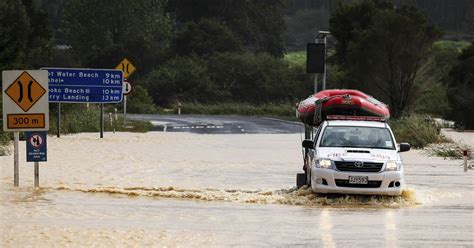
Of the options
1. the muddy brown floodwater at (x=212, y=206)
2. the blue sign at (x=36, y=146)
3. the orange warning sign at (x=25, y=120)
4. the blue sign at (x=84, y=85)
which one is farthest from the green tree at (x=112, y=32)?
the orange warning sign at (x=25, y=120)

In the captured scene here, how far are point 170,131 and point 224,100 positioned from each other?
41.1 m

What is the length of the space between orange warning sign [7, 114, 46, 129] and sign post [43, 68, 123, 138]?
20089mm

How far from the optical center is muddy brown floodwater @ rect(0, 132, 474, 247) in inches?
566

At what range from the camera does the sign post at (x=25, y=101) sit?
2084 cm

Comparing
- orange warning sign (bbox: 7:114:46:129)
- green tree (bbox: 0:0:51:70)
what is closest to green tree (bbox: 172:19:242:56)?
green tree (bbox: 0:0:51:70)

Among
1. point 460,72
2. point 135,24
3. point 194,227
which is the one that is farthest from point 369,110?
point 135,24

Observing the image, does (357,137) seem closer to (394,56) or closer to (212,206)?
(212,206)

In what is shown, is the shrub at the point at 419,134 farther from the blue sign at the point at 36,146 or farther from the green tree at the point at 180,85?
the green tree at the point at 180,85

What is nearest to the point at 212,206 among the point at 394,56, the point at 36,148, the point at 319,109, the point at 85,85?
the point at 36,148

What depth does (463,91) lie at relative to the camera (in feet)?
184

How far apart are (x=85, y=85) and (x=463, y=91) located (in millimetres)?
22672

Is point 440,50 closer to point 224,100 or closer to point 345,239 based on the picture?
Result: point 224,100

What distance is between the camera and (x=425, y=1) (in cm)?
16288

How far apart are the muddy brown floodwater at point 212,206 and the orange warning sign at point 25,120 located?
4.13ft
